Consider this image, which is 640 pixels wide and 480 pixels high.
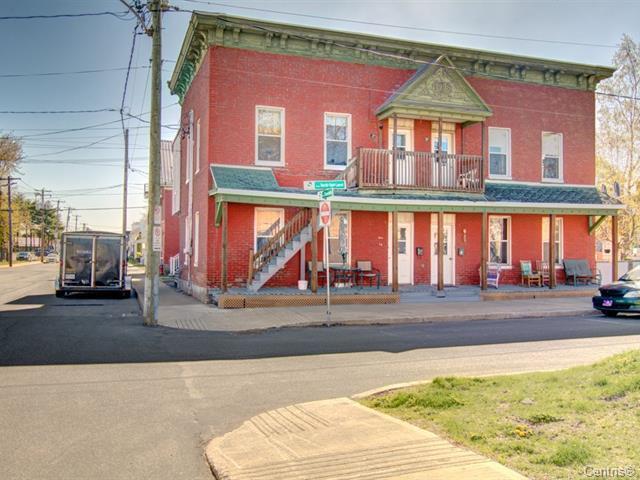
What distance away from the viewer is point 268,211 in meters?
18.9

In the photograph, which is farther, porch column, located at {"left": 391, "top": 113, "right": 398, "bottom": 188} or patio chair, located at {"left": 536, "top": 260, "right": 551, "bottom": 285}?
patio chair, located at {"left": 536, "top": 260, "right": 551, "bottom": 285}

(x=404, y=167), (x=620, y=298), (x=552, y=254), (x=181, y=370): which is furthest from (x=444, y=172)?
(x=181, y=370)

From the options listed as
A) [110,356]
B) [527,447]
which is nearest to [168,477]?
[527,447]

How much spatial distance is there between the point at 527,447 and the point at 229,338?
795cm

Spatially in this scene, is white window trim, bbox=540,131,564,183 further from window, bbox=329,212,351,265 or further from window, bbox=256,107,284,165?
window, bbox=256,107,284,165

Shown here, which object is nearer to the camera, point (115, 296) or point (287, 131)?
point (287, 131)

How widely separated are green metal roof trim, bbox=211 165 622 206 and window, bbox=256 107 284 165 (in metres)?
0.60

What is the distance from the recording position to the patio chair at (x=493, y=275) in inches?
813

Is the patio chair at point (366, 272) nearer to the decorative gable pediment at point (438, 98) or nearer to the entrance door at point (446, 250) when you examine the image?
the entrance door at point (446, 250)

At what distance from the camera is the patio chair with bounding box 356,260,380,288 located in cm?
1942

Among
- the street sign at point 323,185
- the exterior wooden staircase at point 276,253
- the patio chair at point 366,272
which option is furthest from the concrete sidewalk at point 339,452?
the patio chair at point 366,272

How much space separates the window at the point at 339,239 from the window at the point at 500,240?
20.0 feet

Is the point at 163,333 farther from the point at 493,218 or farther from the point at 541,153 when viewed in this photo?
the point at 541,153

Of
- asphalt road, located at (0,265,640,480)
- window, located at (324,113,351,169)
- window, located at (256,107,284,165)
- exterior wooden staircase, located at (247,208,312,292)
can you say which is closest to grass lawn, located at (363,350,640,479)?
asphalt road, located at (0,265,640,480)
